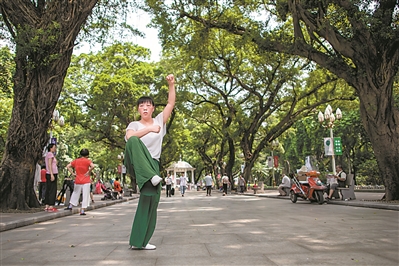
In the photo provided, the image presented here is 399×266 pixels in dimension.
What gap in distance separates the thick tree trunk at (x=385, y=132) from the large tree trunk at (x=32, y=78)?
9.00 meters

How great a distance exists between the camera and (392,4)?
11523 mm

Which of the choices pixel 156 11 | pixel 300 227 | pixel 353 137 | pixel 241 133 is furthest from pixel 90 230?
pixel 353 137

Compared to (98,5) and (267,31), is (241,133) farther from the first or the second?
(98,5)

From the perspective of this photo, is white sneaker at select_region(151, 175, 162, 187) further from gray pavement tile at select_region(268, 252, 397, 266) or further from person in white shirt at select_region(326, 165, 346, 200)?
person in white shirt at select_region(326, 165, 346, 200)

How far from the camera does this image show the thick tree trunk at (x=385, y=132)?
11445 millimetres

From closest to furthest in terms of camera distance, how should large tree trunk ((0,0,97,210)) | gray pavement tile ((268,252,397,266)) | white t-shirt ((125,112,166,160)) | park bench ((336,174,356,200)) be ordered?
gray pavement tile ((268,252,397,266))
white t-shirt ((125,112,166,160))
large tree trunk ((0,0,97,210))
park bench ((336,174,356,200))

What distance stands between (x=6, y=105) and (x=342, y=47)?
21.9 meters

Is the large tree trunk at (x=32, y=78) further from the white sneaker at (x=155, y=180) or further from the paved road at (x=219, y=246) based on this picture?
the white sneaker at (x=155, y=180)

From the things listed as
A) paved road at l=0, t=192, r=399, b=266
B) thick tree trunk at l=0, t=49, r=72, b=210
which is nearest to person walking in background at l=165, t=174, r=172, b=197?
thick tree trunk at l=0, t=49, r=72, b=210

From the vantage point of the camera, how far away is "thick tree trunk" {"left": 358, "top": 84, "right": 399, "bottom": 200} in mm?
11445

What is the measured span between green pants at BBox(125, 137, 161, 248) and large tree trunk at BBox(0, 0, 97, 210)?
Result: 6664 mm

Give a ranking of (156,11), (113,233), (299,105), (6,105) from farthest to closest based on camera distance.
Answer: (299,105) → (6,105) → (156,11) → (113,233)

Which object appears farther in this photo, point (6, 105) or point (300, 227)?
point (6, 105)

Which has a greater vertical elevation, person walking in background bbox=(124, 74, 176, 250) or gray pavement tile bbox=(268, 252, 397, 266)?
person walking in background bbox=(124, 74, 176, 250)
